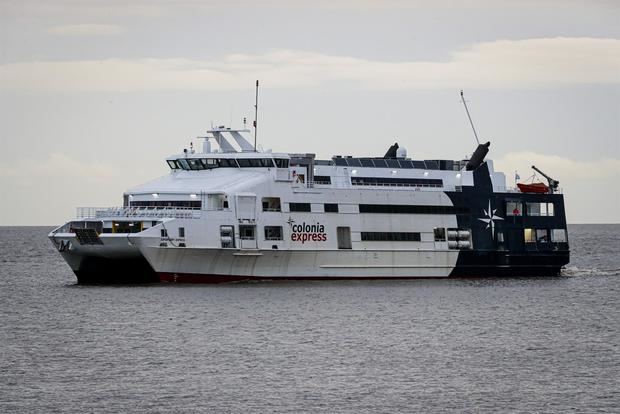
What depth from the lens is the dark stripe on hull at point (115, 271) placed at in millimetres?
65812

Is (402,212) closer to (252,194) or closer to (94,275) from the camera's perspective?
(252,194)

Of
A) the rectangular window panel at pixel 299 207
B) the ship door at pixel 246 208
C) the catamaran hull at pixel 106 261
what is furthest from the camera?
the rectangular window panel at pixel 299 207

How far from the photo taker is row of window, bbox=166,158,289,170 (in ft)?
226

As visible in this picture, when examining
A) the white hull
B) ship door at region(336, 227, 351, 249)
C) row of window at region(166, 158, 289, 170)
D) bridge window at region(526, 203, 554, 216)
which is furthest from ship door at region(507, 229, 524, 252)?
row of window at region(166, 158, 289, 170)

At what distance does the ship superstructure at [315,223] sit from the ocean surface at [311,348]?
1.43 metres

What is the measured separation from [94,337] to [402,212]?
25.8 meters

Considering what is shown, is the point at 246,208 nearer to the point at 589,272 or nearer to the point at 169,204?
the point at 169,204

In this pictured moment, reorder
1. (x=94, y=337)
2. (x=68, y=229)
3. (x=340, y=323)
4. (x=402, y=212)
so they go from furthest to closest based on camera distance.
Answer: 1. (x=402, y=212)
2. (x=68, y=229)
3. (x=340, y=323)
4. (x=94, y=337)

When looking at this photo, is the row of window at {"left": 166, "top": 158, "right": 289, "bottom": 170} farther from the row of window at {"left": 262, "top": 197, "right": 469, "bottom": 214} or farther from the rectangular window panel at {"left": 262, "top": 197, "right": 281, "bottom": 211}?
the row of window at {"left": 262, "top": 197, "right": 469, "bottom": 214}

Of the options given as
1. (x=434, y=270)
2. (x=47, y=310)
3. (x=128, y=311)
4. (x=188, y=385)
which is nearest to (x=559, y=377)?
(x=188, y=385)

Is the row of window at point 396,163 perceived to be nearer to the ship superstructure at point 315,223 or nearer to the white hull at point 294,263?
the ship superstructure at point 315,223

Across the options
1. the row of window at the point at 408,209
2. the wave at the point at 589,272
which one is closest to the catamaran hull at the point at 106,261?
the row of window at the point at 408,209

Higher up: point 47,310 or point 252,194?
point 252,194

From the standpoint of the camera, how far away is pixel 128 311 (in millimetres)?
57562
